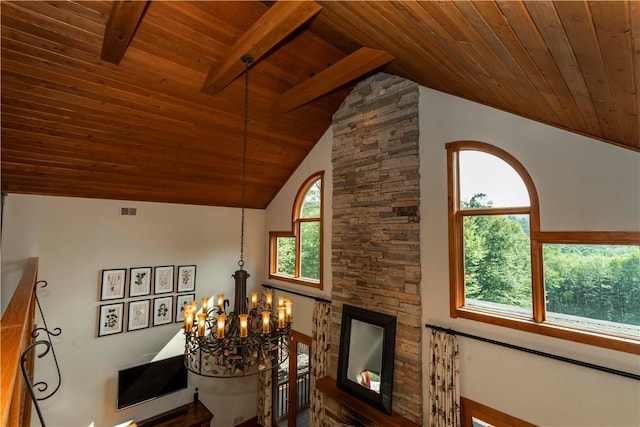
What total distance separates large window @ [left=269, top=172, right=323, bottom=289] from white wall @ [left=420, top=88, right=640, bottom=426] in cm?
226

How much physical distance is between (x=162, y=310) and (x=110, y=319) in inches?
30.6

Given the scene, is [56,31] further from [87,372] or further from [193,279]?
[87,372]

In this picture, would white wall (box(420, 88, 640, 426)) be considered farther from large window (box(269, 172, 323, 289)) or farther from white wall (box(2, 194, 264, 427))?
white wall (box(2, 194, 264, 427))

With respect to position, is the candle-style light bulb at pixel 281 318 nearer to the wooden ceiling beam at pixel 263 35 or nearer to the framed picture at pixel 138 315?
the wooden ceiling beam at pixel 263 35

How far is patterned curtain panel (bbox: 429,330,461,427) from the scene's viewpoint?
3424mm

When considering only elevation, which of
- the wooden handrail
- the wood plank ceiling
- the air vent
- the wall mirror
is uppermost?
the wood plank ceiling

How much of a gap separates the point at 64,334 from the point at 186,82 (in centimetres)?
410

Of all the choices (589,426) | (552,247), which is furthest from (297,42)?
(589,426)

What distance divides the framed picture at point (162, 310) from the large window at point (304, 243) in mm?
2031

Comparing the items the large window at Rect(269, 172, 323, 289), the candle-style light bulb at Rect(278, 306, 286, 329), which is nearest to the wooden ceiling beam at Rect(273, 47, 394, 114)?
the large window at Rect(269, 172, 323, 289)

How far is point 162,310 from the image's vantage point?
5402mm

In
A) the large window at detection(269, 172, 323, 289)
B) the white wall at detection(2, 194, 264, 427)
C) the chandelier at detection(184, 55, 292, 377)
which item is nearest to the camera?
the chandelier at detection(184, 55, 292, 377)

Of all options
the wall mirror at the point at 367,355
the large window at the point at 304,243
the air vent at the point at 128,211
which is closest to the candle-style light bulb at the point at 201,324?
the wall mirror at the point at 367,355

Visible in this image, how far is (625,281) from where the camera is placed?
2672 millimetres
